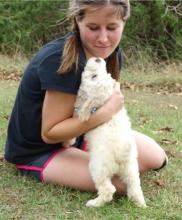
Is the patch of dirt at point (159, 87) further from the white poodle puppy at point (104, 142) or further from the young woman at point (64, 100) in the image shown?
the white poodle puppy at point (104, 142)

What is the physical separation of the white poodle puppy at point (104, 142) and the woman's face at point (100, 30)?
166 mm

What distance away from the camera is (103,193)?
2949 mm

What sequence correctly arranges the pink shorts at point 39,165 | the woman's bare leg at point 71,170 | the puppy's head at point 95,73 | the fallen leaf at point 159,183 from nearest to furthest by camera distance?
the puppy's head at point 95,73, the woman's bare leg at point 71,170, the pink shorts at point 39,165, the fallen leaf at point 159,183

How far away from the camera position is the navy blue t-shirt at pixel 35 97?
301 centimetres

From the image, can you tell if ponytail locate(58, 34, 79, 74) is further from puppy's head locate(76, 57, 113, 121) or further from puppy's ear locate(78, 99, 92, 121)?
puppy's ear locate(78, 99, 92, 121)

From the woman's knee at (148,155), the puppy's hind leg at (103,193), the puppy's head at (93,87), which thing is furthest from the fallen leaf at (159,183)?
the puppy's head at (93,87)

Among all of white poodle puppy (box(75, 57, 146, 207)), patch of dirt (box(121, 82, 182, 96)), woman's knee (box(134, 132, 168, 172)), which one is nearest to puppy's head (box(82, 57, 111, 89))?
white poodle puppy (box(75, 57, 146, 207))

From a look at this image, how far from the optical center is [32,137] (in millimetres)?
3402

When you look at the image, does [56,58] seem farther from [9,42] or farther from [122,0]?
[9,42]

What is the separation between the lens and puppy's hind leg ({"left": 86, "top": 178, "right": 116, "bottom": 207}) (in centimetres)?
293

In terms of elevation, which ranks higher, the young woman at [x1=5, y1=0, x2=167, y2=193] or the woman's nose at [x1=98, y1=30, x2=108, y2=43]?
the woman's nose at [x1=98, y1=30, x2=108, y2=43]

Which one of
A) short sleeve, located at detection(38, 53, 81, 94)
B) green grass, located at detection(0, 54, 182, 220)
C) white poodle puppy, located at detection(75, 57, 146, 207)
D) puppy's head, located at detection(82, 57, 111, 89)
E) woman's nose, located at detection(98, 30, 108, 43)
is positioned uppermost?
woman's nose, located at detection(98, 30, 108, 43)

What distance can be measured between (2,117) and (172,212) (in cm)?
303

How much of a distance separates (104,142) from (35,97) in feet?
2.04
